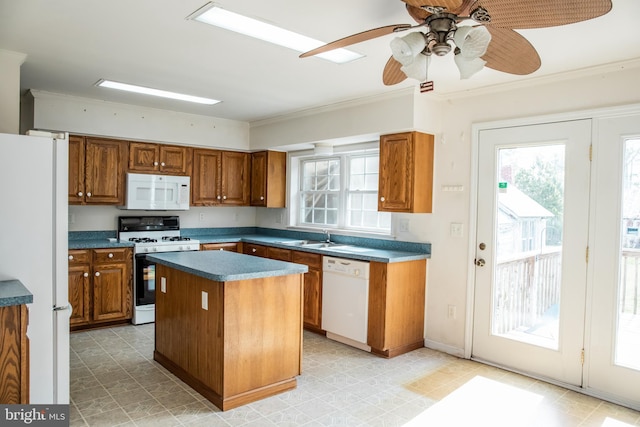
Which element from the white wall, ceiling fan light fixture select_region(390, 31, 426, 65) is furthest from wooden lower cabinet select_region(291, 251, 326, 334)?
ceiling fan light fixture select_region(390, 31, 426, 65)

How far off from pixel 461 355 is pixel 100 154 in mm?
4280

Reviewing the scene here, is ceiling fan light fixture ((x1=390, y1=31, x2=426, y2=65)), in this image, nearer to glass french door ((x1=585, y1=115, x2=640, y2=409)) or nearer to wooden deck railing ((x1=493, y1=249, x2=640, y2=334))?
glass french door ((x1=585, y1=115, x2=640, y2=409))

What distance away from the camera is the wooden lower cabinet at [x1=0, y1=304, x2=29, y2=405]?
6.11ft

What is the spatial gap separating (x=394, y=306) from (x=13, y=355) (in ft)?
9.45

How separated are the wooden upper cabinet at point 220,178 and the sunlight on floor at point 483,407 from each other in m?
3.79

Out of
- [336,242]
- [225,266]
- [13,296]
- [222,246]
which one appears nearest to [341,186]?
[336,242]

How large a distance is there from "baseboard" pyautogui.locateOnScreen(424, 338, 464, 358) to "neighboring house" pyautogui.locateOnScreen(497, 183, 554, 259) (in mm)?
965

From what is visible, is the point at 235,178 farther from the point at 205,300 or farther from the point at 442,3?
the point at 442,3

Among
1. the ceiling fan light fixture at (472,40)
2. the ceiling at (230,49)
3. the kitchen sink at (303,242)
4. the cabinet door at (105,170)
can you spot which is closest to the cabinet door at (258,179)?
the kitchen sink at (303,242)

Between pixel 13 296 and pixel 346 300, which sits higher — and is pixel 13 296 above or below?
above

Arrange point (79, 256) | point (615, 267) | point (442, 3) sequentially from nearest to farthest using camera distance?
Result: point (442, 3) < point (615, 267) < point (79, 256)

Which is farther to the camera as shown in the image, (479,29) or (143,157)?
(143,157)

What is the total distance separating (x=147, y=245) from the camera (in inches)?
191

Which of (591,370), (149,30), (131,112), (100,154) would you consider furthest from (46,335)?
(591,370)
